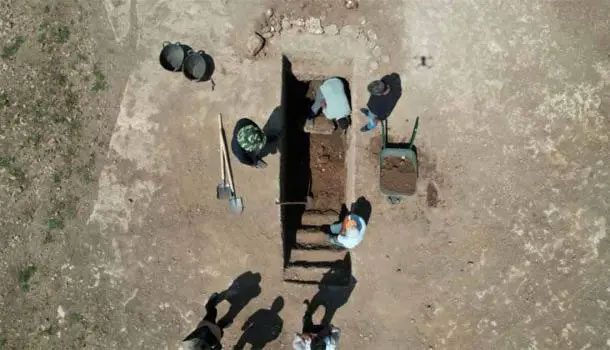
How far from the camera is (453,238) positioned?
727 centimetres

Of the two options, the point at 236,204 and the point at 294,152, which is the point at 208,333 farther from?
the point at 294,152

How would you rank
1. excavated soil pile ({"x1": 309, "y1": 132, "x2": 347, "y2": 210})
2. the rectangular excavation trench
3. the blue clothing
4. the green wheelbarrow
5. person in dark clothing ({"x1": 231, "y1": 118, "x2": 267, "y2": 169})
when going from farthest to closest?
excavated soil pile ({"x1": 309, "y1": 132, "x2": 347, "y2": 210})
the rectangular excavation trench
the green wheelbarrow
the blue clothing
person in dark clothing ({"x1": 231, "y1": 118, "x2": 267, "y2": 169})

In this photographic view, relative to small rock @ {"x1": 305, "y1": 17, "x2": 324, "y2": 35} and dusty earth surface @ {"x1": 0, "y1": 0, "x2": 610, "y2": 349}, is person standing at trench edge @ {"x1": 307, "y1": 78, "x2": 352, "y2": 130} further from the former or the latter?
small rock @ {"x1": 305, "y1": 17, "x2": 324, "y2": 35}

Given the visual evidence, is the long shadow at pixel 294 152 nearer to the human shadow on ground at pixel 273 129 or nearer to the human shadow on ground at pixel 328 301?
the human shadow on ground at pixel 273 129

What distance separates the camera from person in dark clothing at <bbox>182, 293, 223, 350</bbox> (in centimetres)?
656

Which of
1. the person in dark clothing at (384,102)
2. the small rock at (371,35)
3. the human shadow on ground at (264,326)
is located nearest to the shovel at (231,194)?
the human shadow on ground at (264,326)

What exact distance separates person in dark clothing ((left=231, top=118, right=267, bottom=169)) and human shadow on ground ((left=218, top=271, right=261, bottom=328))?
1.63 meters

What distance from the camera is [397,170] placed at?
7262mm

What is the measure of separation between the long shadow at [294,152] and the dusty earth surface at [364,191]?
407 millimetres

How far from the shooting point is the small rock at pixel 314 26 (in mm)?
7352

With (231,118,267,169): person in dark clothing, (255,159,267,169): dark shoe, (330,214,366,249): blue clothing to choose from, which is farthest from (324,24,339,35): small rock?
(330,214,366,249): blue clothing

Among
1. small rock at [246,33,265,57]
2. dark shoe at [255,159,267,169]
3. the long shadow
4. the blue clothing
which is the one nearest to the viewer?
the blue clothing

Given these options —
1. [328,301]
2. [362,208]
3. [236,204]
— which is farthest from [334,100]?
[328,301]

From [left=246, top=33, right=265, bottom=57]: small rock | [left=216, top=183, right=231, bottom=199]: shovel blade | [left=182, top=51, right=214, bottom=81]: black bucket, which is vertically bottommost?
[left=216, top=183, right=231, bottom=199]: shovel blade
